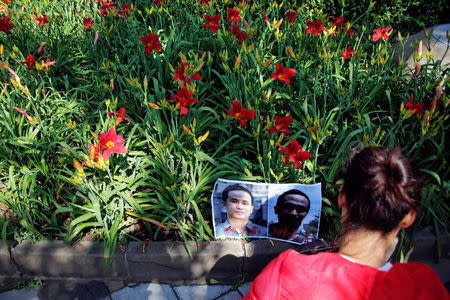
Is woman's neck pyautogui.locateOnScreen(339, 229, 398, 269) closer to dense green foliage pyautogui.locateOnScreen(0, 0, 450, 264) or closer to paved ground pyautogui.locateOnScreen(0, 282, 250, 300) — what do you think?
dense green foliage pyautogui.locateOnScreen(0, 0, 450, 264)

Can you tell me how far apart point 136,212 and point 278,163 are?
884 mm

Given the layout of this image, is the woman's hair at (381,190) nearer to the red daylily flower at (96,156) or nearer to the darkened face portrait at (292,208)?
the darkened face portrait at (292,208)

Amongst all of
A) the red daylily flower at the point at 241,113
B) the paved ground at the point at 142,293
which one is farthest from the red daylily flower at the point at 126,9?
the paved ground at the point at 142,293

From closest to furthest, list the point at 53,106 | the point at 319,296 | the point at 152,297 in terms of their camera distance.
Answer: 1. the point at 319,296
2. the point at 152,297
3. the point at 53,106

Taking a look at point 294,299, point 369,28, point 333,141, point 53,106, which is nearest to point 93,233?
point 53,106

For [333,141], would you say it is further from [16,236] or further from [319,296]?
[16,236]

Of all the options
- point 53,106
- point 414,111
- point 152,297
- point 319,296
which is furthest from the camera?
point 53,106

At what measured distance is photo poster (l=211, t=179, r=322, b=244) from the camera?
1.69 metres

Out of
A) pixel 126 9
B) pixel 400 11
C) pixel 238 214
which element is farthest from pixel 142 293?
pixel 400 11

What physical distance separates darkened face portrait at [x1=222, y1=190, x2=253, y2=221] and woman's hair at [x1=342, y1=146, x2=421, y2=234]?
0.77 metres

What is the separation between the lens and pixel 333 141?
6.87ft

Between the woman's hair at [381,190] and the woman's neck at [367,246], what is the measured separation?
0.03 m

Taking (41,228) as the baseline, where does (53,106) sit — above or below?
above

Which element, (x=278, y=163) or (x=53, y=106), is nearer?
(x=278, y=163)
